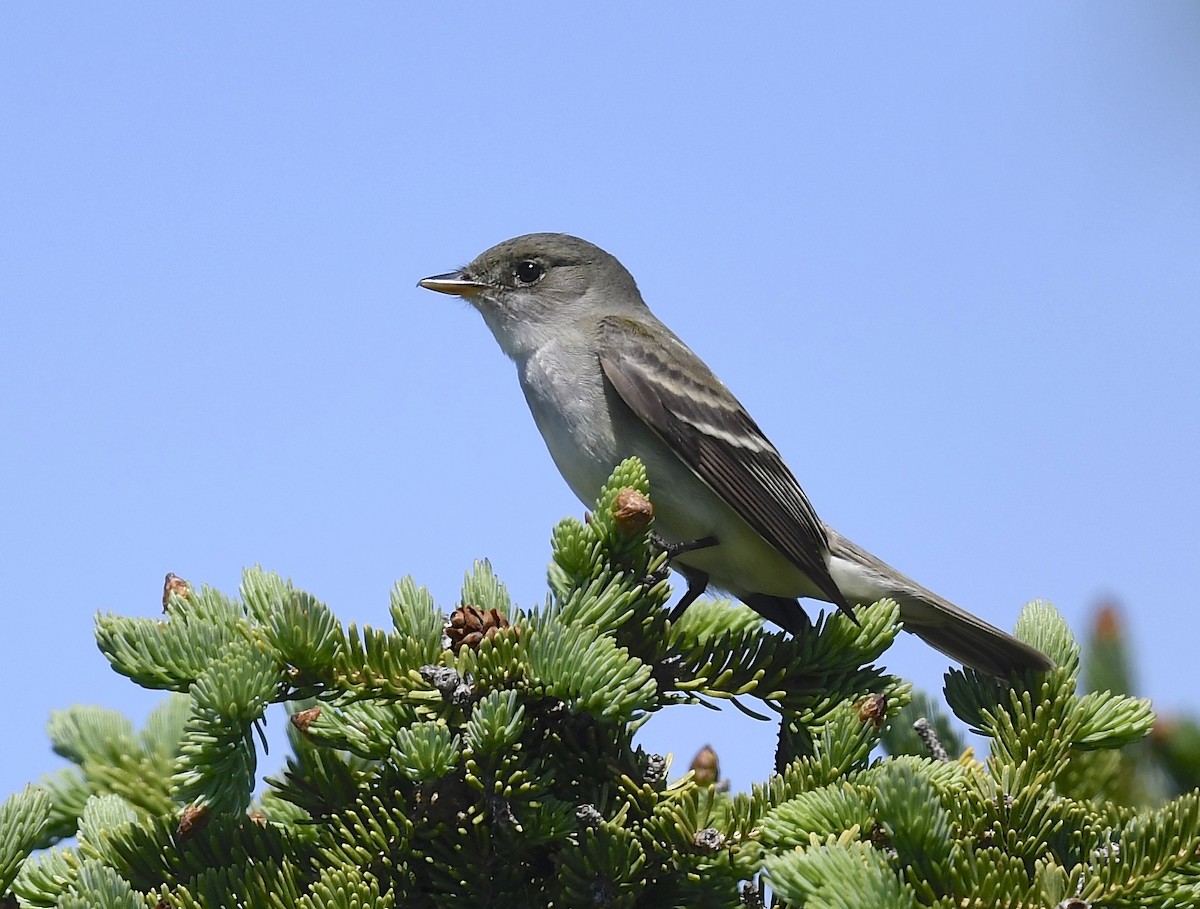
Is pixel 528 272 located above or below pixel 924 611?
above

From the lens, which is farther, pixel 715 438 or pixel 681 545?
pixel 715 438

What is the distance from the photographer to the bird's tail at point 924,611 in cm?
446

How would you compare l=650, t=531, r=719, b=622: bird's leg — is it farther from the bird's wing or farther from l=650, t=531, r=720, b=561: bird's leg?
the bird's wing

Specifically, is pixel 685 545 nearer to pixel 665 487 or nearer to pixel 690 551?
pixel 690 551

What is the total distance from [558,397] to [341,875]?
331cm

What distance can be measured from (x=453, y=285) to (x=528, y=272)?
47cm

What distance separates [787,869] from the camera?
2.21 metres

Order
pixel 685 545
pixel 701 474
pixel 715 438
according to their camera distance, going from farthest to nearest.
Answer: pixel 715 438, pixel 701 474, pixel 685 545

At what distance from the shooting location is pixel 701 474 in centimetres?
534

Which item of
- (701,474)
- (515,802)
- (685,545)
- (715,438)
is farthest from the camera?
(715,438)

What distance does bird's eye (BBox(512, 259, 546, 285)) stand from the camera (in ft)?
22.1

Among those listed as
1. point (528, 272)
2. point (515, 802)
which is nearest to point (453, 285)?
point (528, 272)

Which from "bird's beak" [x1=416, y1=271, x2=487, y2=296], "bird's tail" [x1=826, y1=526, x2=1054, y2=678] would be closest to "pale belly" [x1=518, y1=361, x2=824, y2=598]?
"bird's tail" [x1=826, y1=526, x2=1054, y2=678]

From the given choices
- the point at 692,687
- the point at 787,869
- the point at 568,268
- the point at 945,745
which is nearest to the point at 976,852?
the point at 787,869
